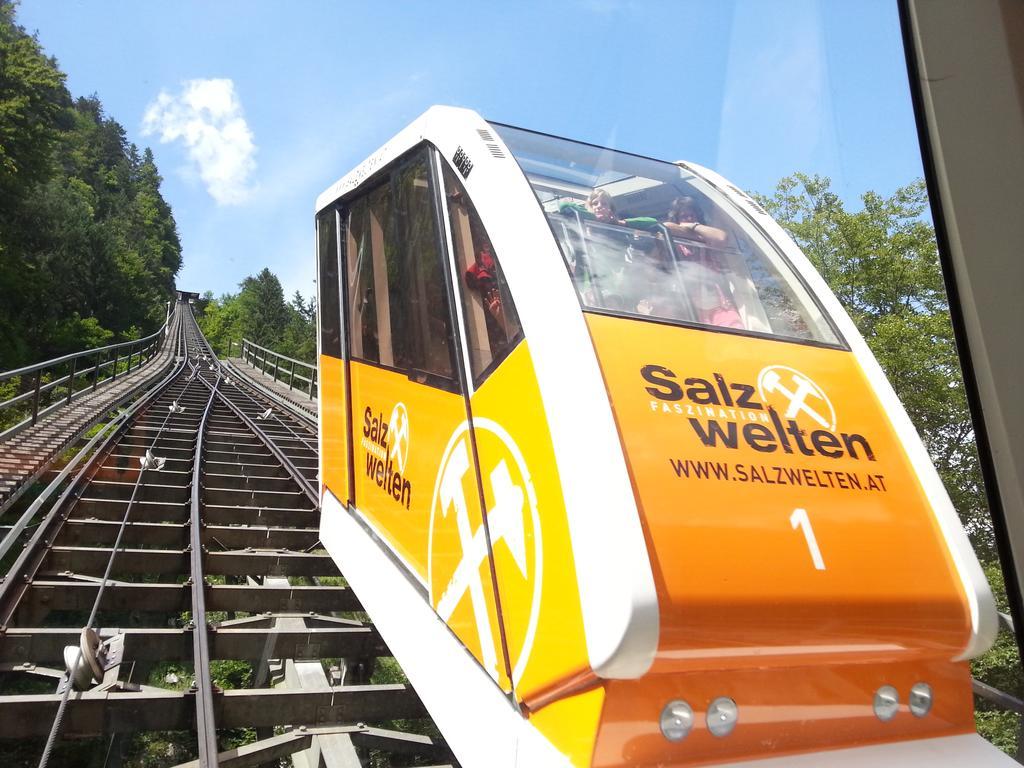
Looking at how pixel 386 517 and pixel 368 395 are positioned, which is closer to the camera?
pixel 386 517

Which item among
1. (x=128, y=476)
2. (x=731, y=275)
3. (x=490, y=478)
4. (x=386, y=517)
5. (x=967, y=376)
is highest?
(x=731, y=275)

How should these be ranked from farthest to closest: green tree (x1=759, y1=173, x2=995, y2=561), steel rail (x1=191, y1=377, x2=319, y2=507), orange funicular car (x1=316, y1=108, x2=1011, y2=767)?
steel rail (x1=191, y1=377, x2=319, y2=507), orange funicular car (x1=316, y1=108, x2=1011, y2=767), green tree (x1=759, y1=173, x2=995, y2=561)

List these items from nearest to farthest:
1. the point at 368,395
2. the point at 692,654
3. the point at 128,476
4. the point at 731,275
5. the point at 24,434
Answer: the point at 692,654
the point at 731,275
the point at 368,395
the point at 128,476
the point at 24,434

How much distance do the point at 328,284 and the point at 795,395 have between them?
10.6ft

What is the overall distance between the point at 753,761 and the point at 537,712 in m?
0.56

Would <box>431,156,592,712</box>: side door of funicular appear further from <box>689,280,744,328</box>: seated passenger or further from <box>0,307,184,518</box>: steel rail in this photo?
<box>0,307,184,518</box>: steel rail

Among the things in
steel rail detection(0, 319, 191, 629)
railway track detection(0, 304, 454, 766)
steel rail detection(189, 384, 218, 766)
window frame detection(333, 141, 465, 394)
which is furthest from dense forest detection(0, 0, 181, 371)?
window frame detection(333, 141, 465, 394)

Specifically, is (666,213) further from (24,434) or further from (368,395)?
(24,434)

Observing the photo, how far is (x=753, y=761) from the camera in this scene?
1.93 m

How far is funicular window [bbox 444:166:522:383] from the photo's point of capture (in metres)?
2.47

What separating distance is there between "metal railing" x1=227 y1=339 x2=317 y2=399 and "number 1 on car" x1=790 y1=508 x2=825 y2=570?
15759 millimetres

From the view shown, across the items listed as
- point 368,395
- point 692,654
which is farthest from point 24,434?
point 692,654

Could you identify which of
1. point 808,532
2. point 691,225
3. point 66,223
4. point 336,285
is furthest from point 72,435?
point 66,223

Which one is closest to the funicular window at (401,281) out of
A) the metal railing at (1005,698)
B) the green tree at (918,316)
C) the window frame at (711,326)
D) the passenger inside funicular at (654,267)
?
the window frame at (711,326)
